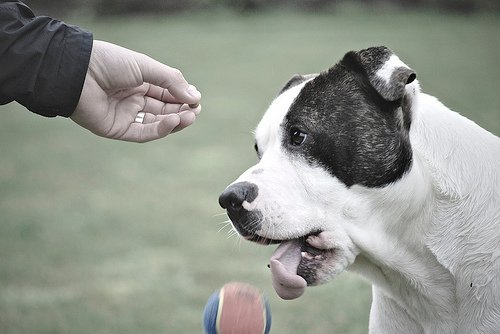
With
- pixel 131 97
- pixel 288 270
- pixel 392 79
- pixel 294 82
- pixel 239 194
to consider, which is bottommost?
pixel 288 270

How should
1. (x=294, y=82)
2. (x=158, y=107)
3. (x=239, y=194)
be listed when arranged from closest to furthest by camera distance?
(x=239, y=194) → (x=158, y=107) → (x=294, y=82)

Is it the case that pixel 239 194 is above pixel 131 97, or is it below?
below

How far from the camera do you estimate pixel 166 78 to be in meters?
3.50

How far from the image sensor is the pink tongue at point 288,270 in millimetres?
3486

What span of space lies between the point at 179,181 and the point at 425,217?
19.0ft

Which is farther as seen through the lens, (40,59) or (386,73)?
(386,73)

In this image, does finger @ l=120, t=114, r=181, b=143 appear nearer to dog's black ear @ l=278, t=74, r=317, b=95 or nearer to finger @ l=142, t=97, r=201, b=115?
finger @ l=142, t=97, r=201, b=115

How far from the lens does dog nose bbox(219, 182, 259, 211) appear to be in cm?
346

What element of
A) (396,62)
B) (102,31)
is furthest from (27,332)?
(102,31)

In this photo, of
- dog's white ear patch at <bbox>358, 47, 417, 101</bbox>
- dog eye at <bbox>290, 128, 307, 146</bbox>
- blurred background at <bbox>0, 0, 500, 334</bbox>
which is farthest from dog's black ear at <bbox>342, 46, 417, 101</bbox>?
blurred background at <bbox>0, 0, 500, 334</bbox>

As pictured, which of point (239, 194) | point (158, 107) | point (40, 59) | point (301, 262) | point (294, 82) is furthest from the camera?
point (294, 82)

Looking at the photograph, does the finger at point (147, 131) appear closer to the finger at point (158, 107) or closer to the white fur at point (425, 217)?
the finger at point (158, 107)

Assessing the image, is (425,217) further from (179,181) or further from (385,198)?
(179,181)

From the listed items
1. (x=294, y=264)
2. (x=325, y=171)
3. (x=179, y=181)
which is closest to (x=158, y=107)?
(x=325, y=171)
